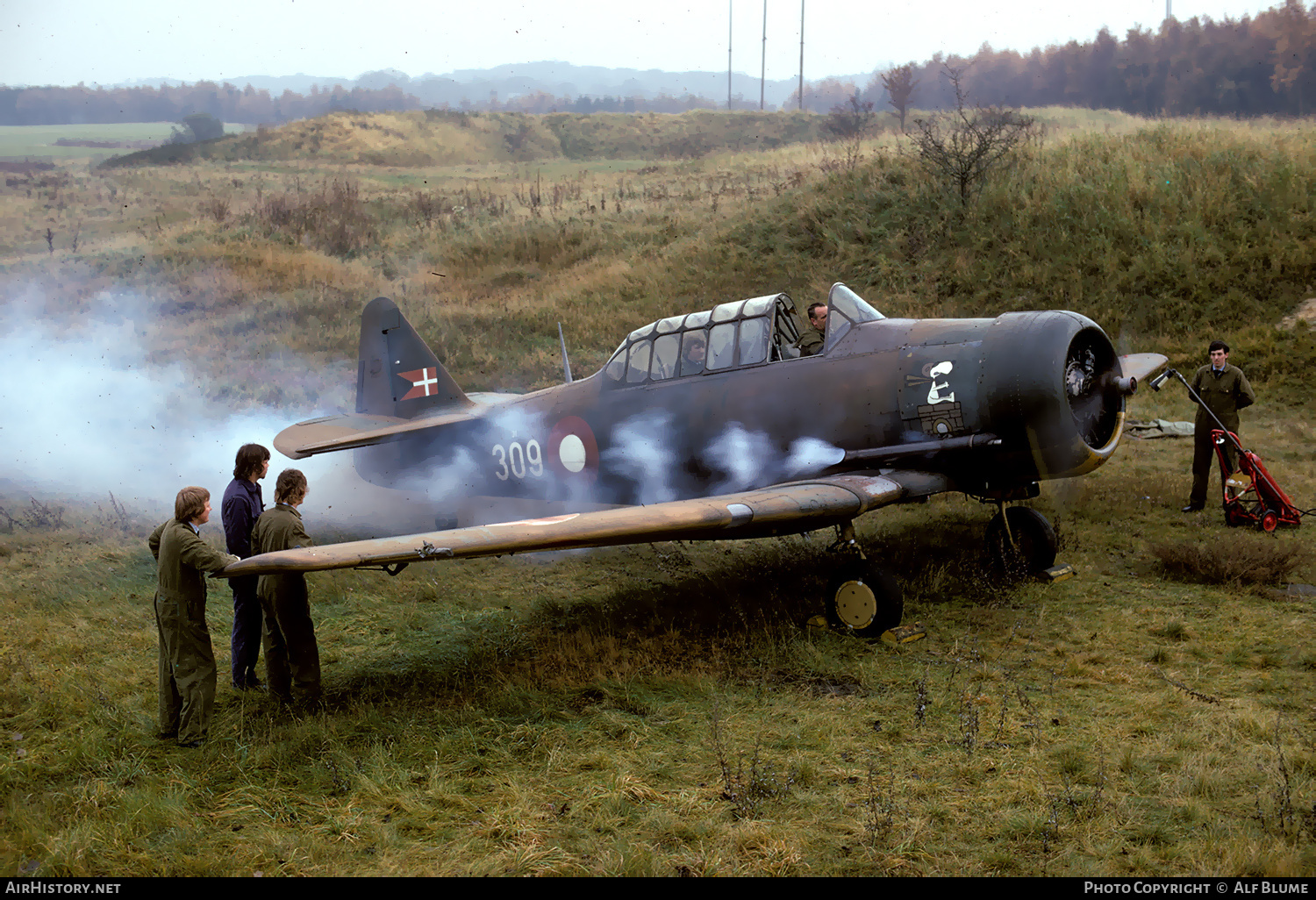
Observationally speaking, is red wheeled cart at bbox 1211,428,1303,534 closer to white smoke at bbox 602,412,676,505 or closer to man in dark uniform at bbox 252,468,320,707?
white smoke at bbox 602,412,676,505

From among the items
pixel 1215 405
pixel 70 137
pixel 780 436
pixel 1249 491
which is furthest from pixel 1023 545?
pixel 70 137

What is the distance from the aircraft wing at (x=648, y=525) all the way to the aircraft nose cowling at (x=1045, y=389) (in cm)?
82

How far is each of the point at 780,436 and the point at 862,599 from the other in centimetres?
178

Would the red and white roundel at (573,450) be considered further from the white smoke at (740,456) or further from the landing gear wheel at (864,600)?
the landing gear wheel at (864,600)

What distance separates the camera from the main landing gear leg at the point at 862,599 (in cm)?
702

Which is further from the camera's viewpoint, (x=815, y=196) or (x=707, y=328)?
(x=815, y=196)

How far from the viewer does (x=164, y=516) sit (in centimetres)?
1159

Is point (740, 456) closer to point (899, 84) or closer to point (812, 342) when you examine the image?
point (812, 342)

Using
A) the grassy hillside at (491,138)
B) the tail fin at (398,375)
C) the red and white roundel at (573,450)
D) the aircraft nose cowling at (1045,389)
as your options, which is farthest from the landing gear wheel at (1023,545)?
the grassy hillside at (491,138)

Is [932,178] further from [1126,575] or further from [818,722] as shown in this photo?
[818,722]

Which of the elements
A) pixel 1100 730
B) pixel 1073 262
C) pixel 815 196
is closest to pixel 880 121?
pixel 815 196

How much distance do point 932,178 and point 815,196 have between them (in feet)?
9.33

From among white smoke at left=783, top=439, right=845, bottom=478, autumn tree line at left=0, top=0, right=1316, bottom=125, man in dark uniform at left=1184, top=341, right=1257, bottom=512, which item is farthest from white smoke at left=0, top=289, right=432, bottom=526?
autumn tree line at left=0, top=0, right=1316, bottom=125
